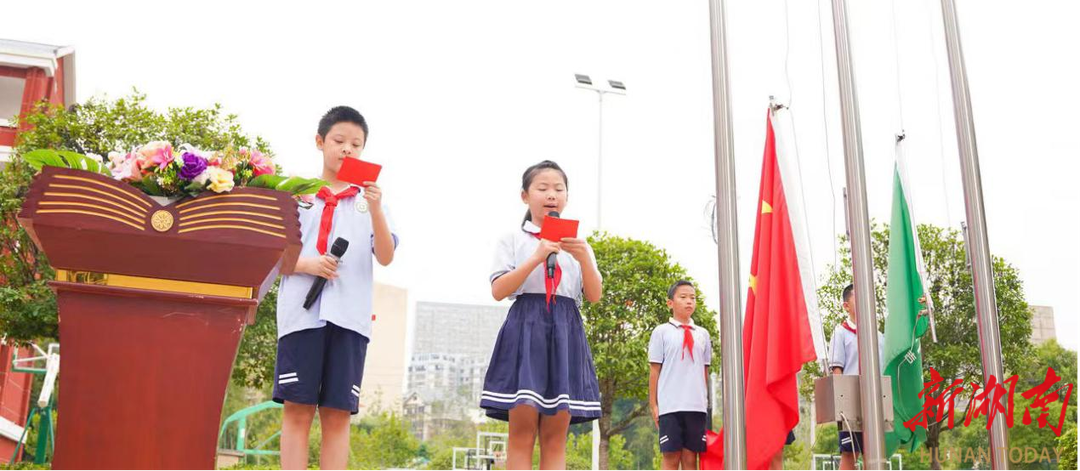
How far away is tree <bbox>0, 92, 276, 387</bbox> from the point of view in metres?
7.36

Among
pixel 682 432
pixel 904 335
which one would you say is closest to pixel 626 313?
pixel 682 432

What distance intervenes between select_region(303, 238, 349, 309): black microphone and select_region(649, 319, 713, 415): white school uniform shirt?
2.61 meters

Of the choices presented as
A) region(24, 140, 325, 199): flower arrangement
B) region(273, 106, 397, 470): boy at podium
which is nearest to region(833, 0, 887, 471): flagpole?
region(273, 106, 397, 470): boy at podium

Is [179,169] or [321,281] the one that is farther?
[321,281]

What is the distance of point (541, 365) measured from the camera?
272cm

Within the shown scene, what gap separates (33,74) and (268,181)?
12.7 meters

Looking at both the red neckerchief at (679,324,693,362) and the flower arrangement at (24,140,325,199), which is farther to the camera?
the red neckerchief at (679,324,693,362)

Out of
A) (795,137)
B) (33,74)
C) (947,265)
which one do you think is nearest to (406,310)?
(33,74)

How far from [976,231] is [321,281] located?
2.25 metres

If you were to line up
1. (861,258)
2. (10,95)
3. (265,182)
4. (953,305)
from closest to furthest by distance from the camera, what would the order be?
1. (265,182)
2. (861,258)
3. (953,305)
4. (10,95)

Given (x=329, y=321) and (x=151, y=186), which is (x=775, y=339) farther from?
(x=151, y=186)

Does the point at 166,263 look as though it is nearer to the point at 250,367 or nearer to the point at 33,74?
the point at 250,367

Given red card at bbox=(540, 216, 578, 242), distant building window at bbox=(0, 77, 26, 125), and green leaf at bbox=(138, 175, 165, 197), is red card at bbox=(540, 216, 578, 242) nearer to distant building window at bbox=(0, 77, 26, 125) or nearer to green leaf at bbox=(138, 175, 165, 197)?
green leaf at bbox=(138, 175, 165, 197)

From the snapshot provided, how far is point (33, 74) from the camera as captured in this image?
12.2m
